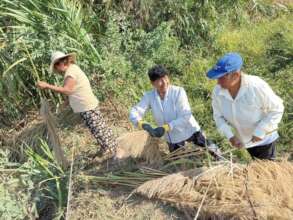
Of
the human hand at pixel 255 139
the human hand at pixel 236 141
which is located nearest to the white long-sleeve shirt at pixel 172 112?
the human hand at pixel 236 141

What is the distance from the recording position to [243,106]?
9.97ft

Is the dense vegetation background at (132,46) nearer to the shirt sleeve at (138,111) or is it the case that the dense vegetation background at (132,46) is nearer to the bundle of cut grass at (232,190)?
the shirt sleeve at (138,111)

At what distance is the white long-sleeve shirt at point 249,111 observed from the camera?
9.67ft

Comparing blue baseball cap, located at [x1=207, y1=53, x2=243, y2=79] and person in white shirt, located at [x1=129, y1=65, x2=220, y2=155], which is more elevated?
blue baseball cap, located at [x1=207, y1=53, x2=243, y2=79]

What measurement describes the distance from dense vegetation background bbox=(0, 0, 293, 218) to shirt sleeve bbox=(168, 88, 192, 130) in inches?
38.8

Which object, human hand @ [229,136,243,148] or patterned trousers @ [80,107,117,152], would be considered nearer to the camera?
human hand @ [229,136,243,148]

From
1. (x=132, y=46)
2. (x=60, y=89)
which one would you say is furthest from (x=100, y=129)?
(x=132, y=46)

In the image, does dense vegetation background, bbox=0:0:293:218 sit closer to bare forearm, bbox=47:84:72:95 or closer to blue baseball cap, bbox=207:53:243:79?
bare forearm, bbox=47:84:72:95

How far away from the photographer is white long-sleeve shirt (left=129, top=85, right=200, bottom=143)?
3.52m

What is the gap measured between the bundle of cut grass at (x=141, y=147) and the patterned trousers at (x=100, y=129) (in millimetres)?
366

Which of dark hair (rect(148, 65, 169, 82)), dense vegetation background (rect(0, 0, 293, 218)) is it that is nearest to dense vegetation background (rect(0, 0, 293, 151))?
dense vegetation background (rect(0, 0, 293, 218))

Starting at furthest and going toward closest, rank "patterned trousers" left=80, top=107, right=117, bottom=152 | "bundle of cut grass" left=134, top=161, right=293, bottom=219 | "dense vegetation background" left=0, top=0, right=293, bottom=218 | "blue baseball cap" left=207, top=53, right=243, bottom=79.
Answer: "dense vegetation background" left=0, top=0, right=293, bottom=218 → "patterned trousers" left=80, top=107, right=117, bottom=152 → "blue baseball cap" left=207, top=53, right=243, bottom=79 → "bundle of cut grass" left=134, top=161, right=293, bottom=219

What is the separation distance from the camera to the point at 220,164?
3021 millimetres

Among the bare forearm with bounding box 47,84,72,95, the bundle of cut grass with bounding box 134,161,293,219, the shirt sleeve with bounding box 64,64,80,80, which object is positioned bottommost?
the bundle of cut grass with bounding box 134,161,293,219
